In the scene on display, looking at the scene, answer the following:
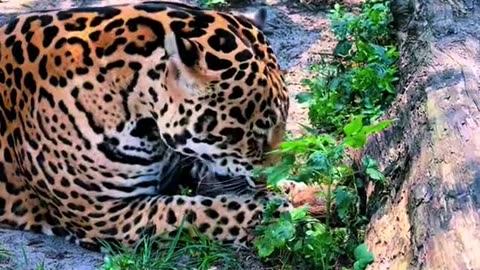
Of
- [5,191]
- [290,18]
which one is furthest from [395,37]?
[5,191]

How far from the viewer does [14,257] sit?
17.2 ft

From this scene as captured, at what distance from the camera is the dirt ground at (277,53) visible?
5234mm

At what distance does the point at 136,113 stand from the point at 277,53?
10.4ft

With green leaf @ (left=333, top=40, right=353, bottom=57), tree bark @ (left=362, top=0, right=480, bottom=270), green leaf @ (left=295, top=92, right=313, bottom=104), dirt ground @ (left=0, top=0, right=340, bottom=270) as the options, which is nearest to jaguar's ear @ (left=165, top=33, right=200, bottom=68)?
tree bark @ (left=362, top=0, right=480, bottom=270)

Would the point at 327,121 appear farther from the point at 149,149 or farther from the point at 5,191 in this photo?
the point at 5,191

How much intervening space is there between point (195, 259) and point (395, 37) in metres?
2.90

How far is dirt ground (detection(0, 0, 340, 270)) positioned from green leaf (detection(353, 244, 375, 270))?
59.2 inches

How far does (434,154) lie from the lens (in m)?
4.36

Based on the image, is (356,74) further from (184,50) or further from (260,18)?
(184,50)

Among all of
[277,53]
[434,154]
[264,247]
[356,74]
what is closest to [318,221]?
[264,247]

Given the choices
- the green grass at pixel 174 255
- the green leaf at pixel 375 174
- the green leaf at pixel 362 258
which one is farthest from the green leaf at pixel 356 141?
the green grass at pixel 174 255

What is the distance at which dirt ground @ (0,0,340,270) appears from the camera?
5.23 m

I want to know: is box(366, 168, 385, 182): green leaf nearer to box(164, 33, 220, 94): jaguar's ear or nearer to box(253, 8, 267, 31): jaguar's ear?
box(164, 33, 220, 94): jaguar's ear

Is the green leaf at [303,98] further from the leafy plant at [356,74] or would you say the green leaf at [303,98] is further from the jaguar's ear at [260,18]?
the jaguar's ear at [260,18]
